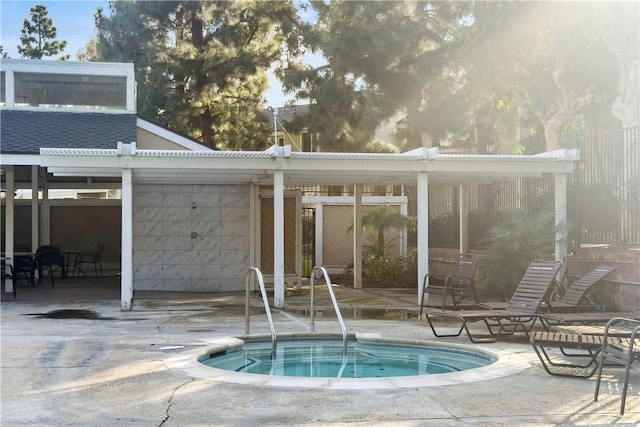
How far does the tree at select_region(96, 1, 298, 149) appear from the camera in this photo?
977 inches

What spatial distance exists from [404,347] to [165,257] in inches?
330

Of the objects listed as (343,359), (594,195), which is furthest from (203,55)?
(343,359)

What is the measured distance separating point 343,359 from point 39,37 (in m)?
37.6

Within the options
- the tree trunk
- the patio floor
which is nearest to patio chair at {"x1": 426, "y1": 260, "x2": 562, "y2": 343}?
the patio floor

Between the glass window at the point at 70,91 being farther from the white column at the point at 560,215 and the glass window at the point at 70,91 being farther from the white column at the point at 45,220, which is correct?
the white column at the point at 560,215

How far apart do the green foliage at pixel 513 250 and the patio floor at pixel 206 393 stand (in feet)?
11.5

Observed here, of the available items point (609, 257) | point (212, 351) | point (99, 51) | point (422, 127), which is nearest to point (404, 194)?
point (422, 127)

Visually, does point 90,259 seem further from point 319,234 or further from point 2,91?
point 319,234

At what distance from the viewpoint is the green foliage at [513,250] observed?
12.4m

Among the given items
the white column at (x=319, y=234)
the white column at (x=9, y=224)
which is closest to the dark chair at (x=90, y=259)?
the white column at (x=9, y=224)

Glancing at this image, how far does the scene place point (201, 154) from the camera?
1141cm

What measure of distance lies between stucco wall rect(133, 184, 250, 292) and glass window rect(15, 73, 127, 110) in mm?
2887

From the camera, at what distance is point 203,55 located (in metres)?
25.0

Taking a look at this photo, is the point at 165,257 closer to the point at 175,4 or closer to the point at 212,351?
the point at 212,351
